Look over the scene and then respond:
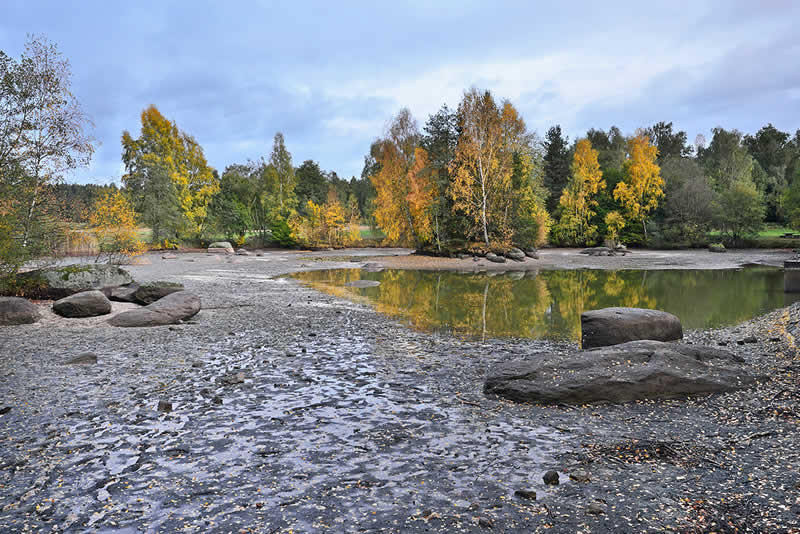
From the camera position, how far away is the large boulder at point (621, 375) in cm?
765

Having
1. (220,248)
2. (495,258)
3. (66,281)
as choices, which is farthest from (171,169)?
(66,281)

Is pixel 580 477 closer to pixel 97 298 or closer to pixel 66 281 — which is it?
pixel 97 298

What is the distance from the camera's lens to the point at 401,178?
5009cm

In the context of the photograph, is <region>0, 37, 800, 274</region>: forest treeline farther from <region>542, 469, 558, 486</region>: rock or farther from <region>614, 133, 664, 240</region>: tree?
<region>542, 469, 558, 486</region>: rock

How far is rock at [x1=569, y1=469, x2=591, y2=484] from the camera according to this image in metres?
5.14

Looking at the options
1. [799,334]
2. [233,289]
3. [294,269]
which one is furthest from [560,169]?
[799,334]

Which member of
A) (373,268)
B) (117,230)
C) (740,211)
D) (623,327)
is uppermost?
(740,211)

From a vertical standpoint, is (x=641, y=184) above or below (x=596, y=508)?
above

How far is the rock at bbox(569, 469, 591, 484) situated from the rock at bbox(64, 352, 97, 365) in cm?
935

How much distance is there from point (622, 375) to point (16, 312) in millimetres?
15948

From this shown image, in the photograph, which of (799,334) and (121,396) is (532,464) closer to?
(121,396)

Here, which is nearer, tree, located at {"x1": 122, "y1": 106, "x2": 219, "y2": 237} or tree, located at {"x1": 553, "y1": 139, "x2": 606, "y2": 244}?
tree, located at {"x1": 122, "y1": 106, "x2": 219, "y2": 237}

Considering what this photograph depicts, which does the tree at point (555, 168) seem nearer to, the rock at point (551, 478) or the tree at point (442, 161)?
the tree at point (442, 161)

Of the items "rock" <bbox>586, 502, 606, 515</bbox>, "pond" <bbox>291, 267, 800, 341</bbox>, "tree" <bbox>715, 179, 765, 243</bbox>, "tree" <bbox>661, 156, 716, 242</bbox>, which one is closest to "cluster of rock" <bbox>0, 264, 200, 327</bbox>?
"pond" <bbox>291, 267, 800, 341</bbox>
